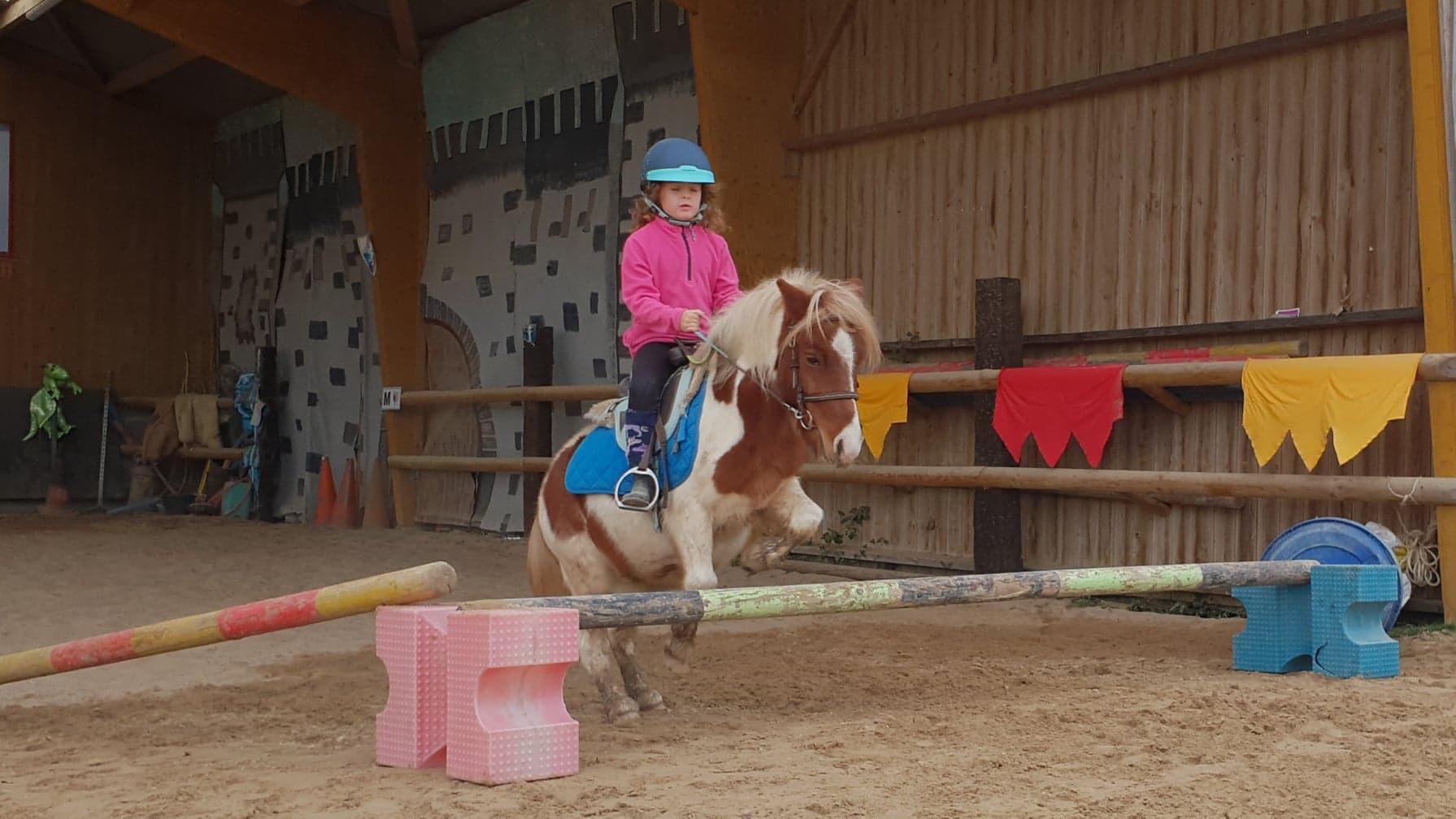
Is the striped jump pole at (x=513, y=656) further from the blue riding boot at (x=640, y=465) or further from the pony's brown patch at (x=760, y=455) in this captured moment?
the blue riding boot at (x=640, y=465)

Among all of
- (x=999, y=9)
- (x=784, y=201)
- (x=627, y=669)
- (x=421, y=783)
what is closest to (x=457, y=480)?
(x=784, y=201)

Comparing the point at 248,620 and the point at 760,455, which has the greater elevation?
the point at 760,455

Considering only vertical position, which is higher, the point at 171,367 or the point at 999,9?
the point at 999,9

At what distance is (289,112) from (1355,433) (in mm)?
12561

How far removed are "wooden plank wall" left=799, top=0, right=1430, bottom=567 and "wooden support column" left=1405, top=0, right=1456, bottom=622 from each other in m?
0.56

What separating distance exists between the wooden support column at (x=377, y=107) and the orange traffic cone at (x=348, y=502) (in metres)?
0.74

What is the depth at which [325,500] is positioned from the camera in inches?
555

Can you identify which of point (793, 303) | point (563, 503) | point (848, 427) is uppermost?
point (793, 303)

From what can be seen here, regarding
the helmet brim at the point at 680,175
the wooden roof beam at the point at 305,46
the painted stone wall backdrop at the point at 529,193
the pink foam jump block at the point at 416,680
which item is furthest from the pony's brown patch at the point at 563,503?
the wooden roof beam at the point at 305,46

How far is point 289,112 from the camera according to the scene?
15.3 meters

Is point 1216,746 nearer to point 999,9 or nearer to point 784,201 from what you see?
point 999,9

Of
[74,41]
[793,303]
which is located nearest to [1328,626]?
[793,303]

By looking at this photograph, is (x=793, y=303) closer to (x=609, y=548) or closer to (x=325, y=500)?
(x=609, y=548)

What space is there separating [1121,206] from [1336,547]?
2883 millimetres
